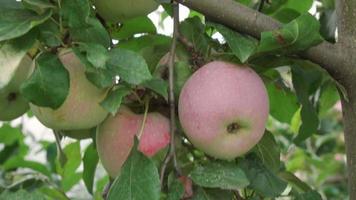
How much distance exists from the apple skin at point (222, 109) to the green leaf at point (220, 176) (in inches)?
0.6

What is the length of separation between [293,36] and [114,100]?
22cm

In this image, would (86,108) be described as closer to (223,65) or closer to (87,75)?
(87,75)

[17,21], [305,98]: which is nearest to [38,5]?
[17,21]

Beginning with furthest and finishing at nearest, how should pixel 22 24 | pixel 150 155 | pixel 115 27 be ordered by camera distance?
pixel 115 27, pixel 150 155, pixel 22 24

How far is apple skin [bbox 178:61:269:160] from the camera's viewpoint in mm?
764

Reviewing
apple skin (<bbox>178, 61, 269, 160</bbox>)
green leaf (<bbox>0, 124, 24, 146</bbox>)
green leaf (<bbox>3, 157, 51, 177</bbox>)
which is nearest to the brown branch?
apple skin (<bbox>178, 61, 269, 160</bbox>)

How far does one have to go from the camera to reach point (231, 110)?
76 cm

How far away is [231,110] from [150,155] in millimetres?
123

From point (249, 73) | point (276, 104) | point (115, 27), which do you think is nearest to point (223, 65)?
point (249, 73)

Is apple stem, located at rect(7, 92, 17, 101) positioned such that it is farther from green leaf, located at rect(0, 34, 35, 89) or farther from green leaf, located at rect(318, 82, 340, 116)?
green leaf, located at rect(318, 82, 340, 116)

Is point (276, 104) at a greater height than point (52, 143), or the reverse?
point (276, 104)

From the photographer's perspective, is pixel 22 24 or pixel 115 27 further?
pixel 115 27

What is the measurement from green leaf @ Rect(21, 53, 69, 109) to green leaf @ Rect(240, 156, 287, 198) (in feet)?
0.88

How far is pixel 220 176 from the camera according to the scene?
2.50 ft
